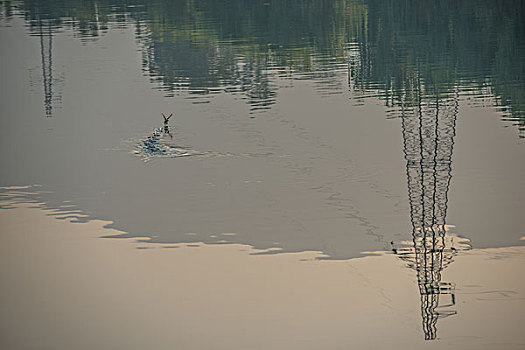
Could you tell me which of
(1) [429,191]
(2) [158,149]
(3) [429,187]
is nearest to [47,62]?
(2) [158,149]

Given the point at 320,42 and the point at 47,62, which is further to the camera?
the point at 320,42

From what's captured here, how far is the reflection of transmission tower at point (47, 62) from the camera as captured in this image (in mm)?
42188

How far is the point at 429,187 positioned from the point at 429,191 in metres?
0.51

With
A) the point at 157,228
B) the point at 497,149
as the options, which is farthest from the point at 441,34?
the point at 157,228

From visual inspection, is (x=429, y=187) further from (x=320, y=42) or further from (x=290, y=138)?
(x=320, y=42)

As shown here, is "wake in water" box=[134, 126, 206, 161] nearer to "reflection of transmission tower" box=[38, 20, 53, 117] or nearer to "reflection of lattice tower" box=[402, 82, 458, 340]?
"reflection of lattice tower" box=[402, 82, 458, 340]

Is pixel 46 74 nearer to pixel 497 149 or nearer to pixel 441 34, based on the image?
pixel 441 34

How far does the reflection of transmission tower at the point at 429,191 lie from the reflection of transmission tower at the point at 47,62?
508 inches

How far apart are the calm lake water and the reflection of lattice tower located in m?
0.06

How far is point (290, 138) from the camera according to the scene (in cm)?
3334

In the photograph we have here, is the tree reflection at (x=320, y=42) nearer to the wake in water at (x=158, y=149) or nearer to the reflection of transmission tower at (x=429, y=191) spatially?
the reflection of transmission tower at (x=429, y=191)

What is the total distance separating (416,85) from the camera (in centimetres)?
4228

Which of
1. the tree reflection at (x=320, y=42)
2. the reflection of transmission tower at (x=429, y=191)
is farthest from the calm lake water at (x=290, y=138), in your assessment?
the tree reflection at (x=320, y=42)

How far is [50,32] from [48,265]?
42282 millimetres
